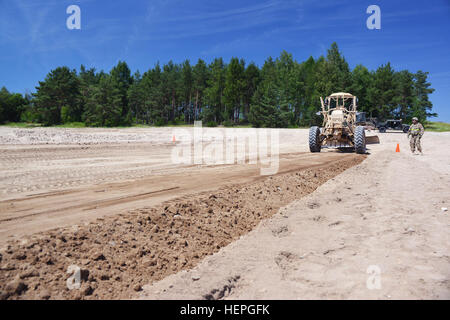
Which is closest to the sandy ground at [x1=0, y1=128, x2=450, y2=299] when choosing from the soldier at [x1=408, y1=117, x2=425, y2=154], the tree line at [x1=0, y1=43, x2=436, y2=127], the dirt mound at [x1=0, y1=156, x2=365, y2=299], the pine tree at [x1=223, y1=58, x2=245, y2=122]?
the dirt mound at [x1=0, y1=156, x2=365, y2=299]

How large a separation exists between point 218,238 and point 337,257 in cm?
198

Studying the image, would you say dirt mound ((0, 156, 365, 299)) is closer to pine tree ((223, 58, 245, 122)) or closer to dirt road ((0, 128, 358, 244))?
dirt road ((0, 128, 358, 244))

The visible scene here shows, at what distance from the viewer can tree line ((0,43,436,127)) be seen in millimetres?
58812

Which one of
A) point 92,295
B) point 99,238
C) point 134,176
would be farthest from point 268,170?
point 92,295

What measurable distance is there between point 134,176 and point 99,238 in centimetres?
504

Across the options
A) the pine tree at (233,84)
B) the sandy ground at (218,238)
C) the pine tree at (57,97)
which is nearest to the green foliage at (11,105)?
the pine tree at (57,97)

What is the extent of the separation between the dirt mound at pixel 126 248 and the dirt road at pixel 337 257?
0.33m

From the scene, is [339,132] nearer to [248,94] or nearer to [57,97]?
[248,94]

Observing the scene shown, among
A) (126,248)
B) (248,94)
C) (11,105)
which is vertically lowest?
(126,248)

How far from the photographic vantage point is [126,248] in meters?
4.14

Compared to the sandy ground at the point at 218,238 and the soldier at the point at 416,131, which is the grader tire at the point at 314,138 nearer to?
the soldier at the point at 416,131

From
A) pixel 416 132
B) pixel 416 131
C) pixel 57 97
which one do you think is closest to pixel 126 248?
pixel 416 131

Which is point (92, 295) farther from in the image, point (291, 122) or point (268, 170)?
point (291, 122)
